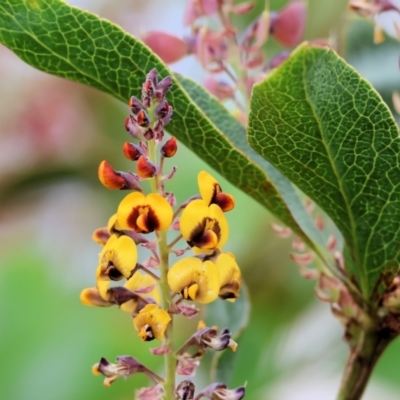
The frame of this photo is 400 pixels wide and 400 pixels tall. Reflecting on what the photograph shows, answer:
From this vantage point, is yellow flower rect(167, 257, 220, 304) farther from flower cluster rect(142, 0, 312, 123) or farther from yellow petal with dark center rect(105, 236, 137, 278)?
flower cluster rect(142, 0, 312, 123)

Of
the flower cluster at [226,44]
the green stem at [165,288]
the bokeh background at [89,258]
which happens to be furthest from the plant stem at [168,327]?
the bokeh background at [89,258]

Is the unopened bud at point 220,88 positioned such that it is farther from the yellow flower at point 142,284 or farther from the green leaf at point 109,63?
the yellow flower at point 142,284

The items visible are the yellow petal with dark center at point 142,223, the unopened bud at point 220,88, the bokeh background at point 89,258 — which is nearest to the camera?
the yellow petal with dark center at point 142,223

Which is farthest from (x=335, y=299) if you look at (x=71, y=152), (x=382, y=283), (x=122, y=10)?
(x=122, y=10)

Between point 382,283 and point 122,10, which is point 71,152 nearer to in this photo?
point 122,10

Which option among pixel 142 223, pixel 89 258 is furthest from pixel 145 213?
pixel 89 258

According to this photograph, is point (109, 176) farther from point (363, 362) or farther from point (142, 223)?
point (363, 362)

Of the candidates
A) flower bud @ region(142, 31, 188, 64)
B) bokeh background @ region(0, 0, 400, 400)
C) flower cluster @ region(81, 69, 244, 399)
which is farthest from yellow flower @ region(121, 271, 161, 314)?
bokeh background @ region(0, 0, 400, 400)
